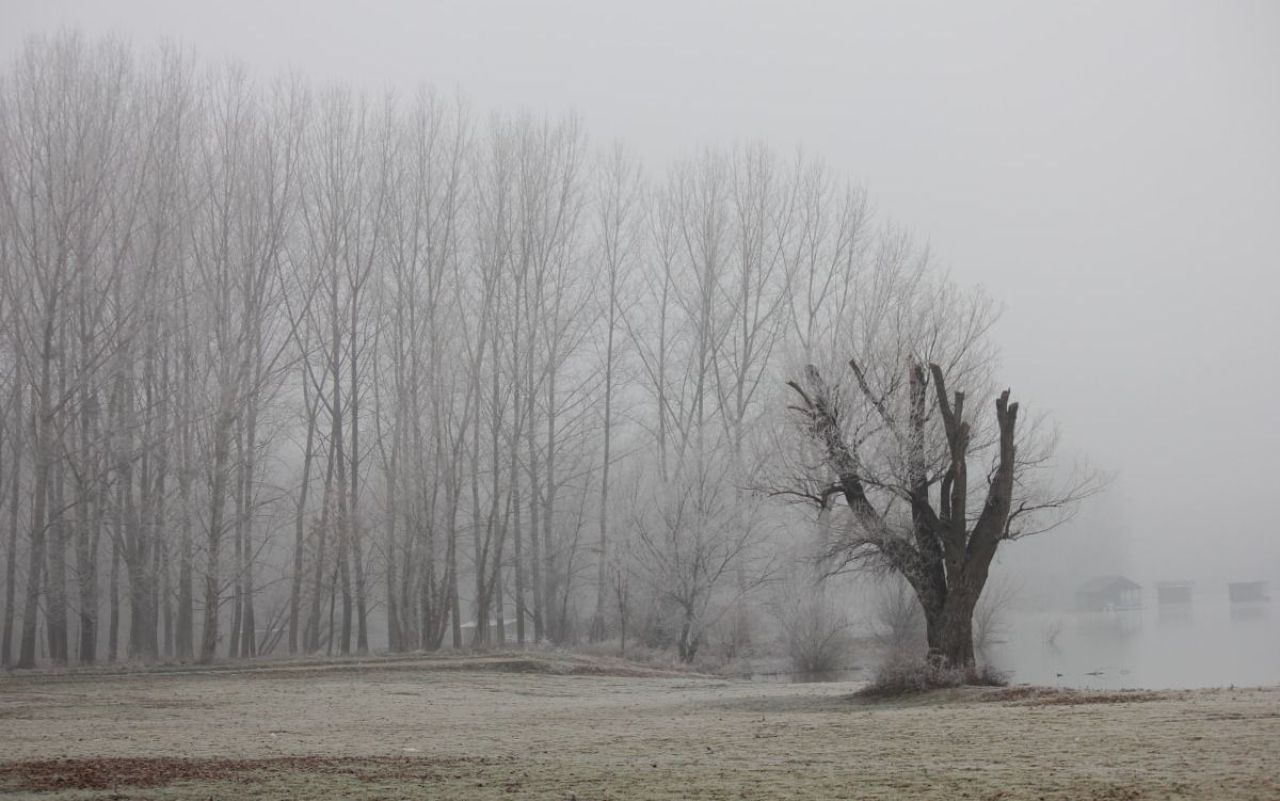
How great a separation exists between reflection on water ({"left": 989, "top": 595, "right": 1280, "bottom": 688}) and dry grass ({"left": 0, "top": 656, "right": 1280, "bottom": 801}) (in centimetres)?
835

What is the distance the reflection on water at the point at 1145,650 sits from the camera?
2290cm

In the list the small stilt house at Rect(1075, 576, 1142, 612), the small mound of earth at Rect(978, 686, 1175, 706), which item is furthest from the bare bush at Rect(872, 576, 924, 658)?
the small stilt house at Rect(1075, 576, 1142, 612)

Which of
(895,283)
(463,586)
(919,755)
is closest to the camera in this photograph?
(919,755)

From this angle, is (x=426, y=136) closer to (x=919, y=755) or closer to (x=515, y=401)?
(x=515, y=401)

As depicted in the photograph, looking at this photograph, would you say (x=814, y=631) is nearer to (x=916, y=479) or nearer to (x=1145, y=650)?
(x=1145, y=650)

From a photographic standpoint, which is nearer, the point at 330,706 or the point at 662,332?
the point at 330,706

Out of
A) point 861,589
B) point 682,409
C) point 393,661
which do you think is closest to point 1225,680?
point 861,589

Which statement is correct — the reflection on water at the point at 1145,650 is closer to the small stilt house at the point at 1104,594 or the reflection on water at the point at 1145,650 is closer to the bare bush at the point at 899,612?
the bare bush at the point at 899,612

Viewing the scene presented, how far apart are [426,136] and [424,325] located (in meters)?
6.25

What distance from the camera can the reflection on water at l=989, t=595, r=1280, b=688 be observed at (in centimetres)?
2290

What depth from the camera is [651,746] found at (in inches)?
424

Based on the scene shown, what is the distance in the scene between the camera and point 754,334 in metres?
39.8

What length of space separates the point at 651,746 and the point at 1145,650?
26003 millimetres

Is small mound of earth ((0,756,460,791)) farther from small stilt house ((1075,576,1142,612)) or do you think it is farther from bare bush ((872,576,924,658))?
small stilt house ((1075,576,1142,612))
